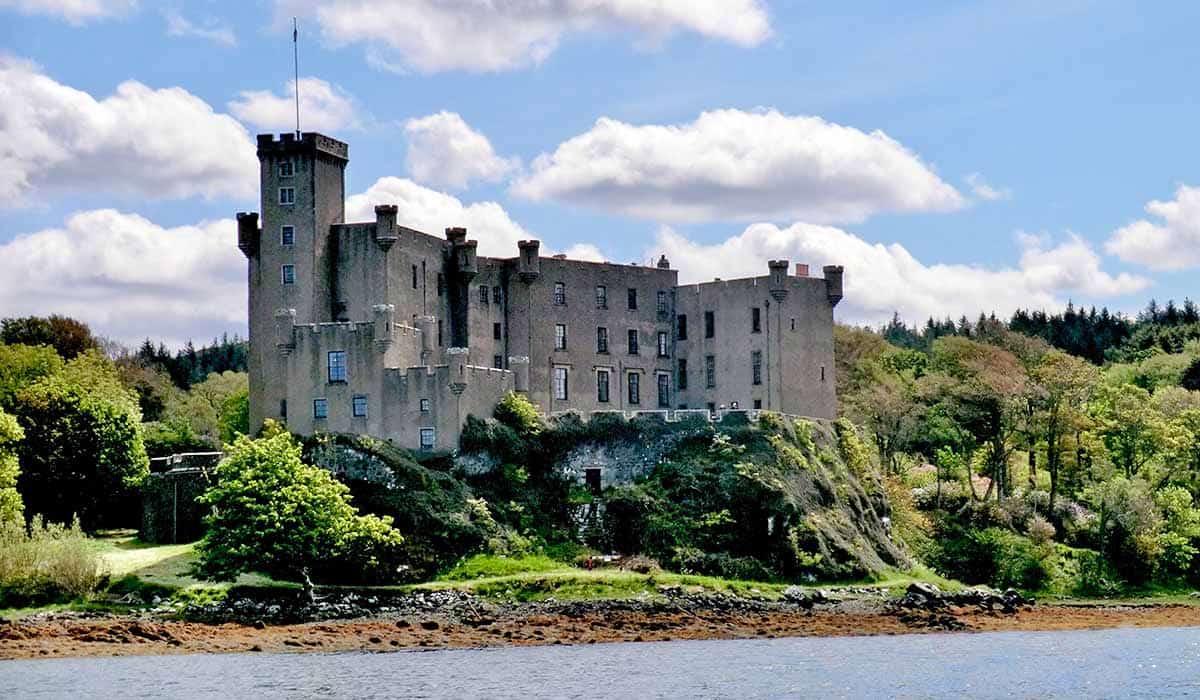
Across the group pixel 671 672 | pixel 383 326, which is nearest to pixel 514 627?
pixel 671 672

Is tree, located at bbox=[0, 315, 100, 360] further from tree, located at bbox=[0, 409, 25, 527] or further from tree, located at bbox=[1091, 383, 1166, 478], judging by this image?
tree, located at bbox=[1091, 383, 1166, 478]

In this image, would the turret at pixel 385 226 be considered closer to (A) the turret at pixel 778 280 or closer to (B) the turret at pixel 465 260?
(B) the turret at pixel 465 260

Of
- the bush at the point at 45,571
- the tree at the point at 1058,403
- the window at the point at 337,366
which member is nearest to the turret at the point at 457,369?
the window at the point at 337,366

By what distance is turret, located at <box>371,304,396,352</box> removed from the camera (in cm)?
7512

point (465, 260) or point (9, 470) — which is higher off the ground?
point (465, 260)

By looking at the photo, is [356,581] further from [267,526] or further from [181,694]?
[181,694]

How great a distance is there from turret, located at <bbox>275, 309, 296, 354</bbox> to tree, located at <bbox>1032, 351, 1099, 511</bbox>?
3693 cm

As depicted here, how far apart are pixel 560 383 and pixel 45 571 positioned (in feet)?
89.1

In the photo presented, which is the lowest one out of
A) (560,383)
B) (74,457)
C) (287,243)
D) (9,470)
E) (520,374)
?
(9,470)

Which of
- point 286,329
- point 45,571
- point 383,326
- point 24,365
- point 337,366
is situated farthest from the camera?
point 24,365

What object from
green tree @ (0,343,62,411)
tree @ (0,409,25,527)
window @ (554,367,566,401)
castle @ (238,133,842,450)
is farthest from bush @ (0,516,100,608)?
window @ (554,367,566,401)

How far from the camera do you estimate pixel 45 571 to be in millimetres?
65562

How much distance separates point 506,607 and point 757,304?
23983 millimetres

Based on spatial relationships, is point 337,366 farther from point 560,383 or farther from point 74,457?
point 560,383
